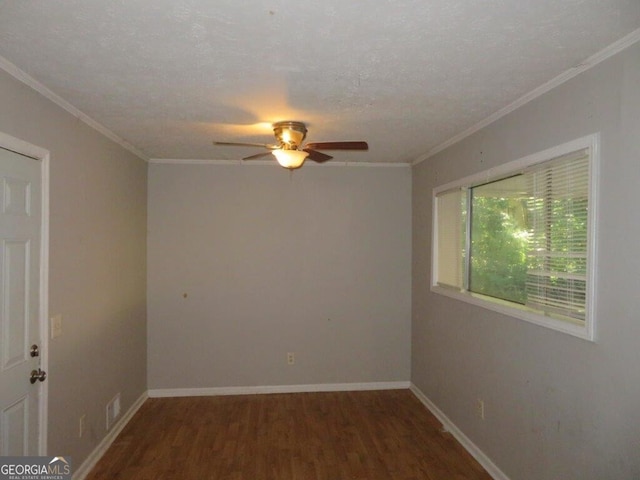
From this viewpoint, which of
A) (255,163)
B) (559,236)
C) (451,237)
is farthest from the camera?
(255,163)

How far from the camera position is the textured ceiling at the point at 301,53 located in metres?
1.45

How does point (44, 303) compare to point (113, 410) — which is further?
point (113, 410)

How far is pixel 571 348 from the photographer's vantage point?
200 cm

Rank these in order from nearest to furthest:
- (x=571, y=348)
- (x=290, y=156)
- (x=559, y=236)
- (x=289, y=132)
A: (x=571, y=348) < (x=559, y=236) < (x=290, y=156) < (x=289, y=132)

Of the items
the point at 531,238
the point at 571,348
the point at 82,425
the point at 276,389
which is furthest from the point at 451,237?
the point at 82,425

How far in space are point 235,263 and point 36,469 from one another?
2405 millimetres

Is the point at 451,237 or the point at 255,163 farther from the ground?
the point at 255,163

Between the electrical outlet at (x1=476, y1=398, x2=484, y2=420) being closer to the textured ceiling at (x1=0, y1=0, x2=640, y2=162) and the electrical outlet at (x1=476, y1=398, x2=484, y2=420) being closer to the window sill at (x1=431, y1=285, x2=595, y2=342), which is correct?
the window sill at (x1=431, y1=285, x2=595, y2=342)

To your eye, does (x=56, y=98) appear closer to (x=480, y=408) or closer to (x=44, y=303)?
(x=44, y=303)

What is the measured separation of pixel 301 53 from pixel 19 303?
6.45 feet

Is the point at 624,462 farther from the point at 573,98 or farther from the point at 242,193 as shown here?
the point at 242,193

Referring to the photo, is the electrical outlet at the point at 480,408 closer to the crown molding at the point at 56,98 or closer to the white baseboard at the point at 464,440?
the white baseboard at the point at 464,440

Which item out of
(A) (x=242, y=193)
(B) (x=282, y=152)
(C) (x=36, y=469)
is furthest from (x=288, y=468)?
(A) (x=242, y=193)

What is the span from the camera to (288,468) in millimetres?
2814
